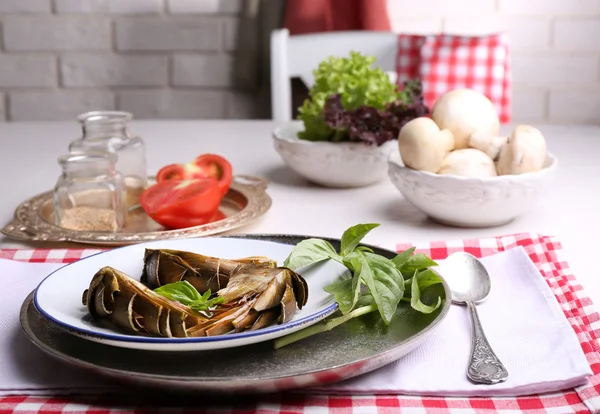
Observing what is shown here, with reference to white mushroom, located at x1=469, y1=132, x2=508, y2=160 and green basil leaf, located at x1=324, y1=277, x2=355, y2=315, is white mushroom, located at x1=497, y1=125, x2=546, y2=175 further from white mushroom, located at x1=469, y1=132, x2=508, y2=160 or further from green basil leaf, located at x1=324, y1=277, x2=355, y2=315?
green basil leaf, located at x1=324, y1=277, x2=355, y2=315

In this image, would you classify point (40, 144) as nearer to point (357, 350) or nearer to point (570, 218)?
point (570, 218)

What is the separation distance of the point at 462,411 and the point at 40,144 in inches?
50.8

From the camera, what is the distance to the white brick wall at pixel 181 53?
8.66 ft

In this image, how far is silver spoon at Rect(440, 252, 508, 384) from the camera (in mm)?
597

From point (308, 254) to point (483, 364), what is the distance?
0.18 metres

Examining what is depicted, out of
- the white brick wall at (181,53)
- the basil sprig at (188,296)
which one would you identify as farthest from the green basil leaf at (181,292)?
the white brick wall at (181,53)

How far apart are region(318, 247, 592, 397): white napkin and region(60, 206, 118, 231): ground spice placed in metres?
0.46

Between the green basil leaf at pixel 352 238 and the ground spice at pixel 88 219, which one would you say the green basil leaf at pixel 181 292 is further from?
the ground spice at pixel 88 219

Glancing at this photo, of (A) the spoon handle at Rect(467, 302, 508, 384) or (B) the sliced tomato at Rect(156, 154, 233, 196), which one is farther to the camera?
(B) the sliced tomato at Rect(156, 154, 233, 196)

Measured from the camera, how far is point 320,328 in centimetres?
62

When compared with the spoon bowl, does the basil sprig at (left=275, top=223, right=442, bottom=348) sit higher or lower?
higher

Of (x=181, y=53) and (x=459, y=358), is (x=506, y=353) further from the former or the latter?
(x=181, y=53)

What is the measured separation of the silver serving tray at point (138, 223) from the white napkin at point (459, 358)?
0.59ft

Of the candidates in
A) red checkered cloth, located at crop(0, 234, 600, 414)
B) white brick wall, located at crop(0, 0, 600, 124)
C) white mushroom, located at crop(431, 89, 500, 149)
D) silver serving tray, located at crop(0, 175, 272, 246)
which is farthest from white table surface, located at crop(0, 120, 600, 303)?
white brick wall, located at crop(0, 0, 600, 124)
